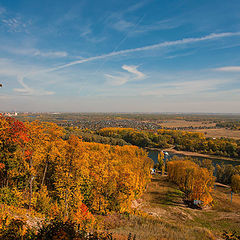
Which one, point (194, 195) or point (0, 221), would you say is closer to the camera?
point (0, 221)

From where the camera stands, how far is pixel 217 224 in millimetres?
22531

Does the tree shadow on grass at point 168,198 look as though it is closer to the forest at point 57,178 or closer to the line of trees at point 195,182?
the line of trees at point 195,182

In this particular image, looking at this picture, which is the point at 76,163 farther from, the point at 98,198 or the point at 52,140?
the point at 52,140

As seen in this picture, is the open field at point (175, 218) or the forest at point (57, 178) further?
the forest at point (57, 178)

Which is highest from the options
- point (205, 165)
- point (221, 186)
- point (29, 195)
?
point (29, 195)

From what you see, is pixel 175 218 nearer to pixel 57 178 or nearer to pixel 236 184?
pixel 57 178

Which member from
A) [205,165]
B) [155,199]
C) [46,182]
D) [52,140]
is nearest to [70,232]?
[52,140]

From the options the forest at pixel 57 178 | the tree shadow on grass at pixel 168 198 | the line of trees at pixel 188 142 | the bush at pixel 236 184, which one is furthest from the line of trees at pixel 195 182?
the line of trees at pixel 188 142

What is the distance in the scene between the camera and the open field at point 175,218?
1385 centimetres

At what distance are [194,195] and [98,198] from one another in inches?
923

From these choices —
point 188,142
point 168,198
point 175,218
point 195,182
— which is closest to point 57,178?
point 175,218

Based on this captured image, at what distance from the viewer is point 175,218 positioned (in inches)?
922

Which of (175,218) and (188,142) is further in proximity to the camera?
(188,142)

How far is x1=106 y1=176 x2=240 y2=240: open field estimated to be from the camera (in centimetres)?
1385
